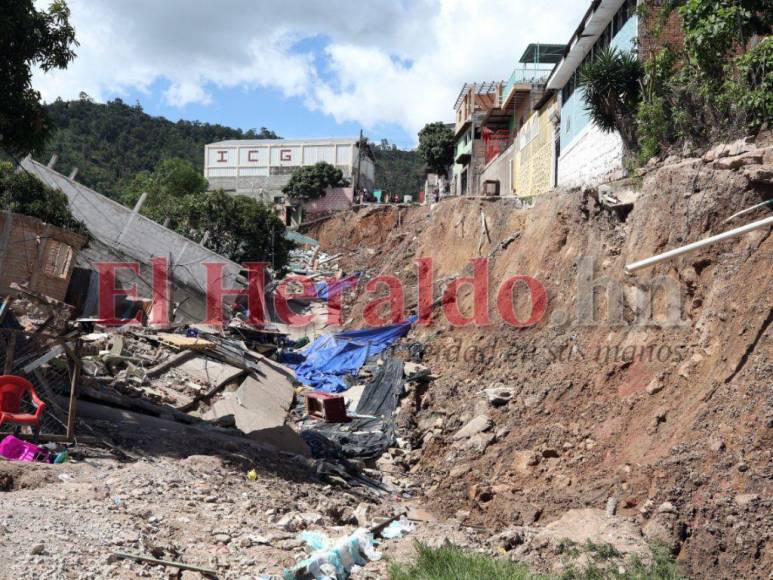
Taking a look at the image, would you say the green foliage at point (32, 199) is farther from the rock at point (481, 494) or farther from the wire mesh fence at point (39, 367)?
the rock at point (481, 494)

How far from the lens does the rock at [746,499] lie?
275 inches

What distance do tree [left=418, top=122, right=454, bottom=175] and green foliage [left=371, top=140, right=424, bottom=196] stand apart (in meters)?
14.1

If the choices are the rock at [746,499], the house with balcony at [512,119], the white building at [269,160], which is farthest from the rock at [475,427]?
the white building at [269,160]

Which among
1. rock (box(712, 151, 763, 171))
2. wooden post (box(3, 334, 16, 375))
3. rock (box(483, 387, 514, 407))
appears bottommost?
rock (box(483, 387, 514, 407))

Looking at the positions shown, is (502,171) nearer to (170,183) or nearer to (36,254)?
(36,254)

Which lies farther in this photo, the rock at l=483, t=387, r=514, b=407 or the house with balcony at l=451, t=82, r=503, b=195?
the house with balcony at l=451, t=82, r=503, b=195

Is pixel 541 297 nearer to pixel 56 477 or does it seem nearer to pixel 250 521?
pixel 250 521

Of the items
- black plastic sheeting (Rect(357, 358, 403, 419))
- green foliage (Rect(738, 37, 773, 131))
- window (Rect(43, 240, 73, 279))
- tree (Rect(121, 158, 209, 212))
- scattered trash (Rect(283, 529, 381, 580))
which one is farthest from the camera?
tree (Rect(121, 158, 209, 212))

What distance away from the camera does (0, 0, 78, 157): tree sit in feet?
33.2

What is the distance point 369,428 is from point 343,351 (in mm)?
6245

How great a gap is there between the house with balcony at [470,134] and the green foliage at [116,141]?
23.6m

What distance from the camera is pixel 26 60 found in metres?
10.4

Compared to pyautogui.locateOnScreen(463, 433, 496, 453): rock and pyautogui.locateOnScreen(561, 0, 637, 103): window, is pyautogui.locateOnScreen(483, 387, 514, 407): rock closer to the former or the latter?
pyautogui.locateOnScreen(463, 433, 496, 453): rock

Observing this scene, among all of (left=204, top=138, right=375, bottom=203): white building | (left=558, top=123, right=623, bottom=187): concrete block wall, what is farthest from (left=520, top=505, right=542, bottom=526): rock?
(left=204, top=138, right=375, bottom=203): white building
